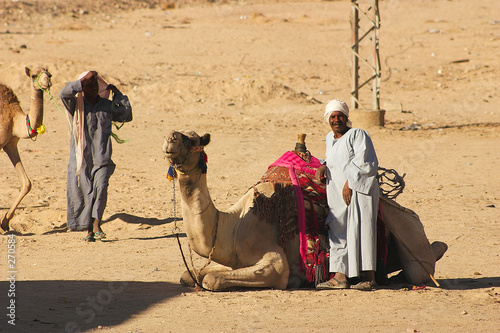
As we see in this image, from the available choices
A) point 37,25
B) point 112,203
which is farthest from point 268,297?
point 37,25

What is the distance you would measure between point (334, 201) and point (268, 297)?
1030 mm

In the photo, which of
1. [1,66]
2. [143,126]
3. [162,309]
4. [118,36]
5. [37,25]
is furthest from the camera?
[37,25]

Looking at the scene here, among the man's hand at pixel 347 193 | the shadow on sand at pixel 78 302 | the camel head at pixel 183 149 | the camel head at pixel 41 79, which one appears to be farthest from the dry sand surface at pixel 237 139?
the camel head at pixel 41 79

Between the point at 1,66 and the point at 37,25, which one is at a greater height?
the point at 37,25

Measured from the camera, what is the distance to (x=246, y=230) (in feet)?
20.1

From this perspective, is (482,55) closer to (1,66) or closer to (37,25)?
(1,66)

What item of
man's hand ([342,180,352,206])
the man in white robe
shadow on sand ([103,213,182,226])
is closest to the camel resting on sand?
the man in white robe

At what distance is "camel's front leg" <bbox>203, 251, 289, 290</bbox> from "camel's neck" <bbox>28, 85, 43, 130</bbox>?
4.00 meters

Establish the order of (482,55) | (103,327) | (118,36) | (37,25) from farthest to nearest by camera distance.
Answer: (37,25), (118,36), (482,55), (103,327)

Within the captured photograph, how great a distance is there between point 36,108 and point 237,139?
20.6 ft

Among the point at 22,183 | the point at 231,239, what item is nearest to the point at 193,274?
the point at 231,239

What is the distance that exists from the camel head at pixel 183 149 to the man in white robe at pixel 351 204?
1.22m

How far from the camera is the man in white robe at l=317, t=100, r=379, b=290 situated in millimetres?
5980

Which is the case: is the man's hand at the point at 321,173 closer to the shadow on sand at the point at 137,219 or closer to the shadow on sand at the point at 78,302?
the shadow on sand at the point at 78,302
